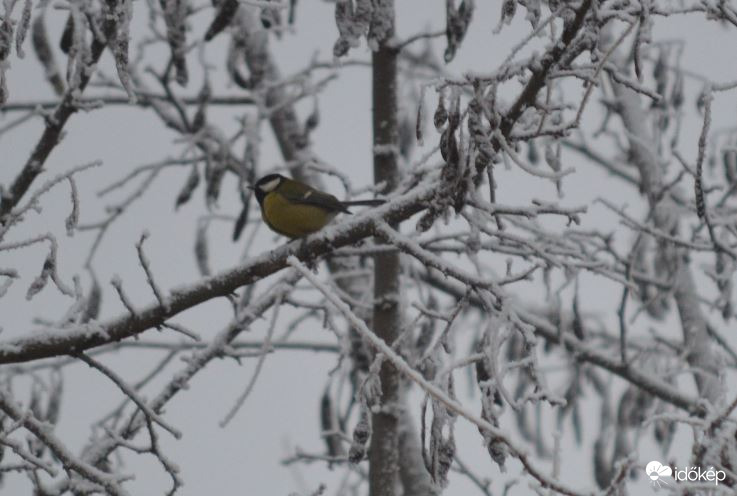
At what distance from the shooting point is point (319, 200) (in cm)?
474

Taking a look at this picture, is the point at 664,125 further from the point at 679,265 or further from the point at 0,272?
the point at 0,272

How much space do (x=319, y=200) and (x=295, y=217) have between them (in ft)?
0.50

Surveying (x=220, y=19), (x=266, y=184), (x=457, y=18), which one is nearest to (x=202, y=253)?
(x=266, y=184)

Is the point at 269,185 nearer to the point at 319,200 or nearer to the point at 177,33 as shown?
the point at 319,200

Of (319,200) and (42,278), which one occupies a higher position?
(42,278)

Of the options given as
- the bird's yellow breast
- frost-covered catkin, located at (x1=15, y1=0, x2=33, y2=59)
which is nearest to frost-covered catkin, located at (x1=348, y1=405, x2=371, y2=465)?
frost-covered catkin, located at (x1=15, y1=0, x2=33, y2=59)

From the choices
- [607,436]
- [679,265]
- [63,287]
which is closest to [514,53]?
[63,287]

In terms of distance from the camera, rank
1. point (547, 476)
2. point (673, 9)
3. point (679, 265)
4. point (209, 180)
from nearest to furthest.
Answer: point (547, 476)
point (673, 9)
point (209, 180)
point (679, 265)

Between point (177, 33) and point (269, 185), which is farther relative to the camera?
point (269, 185)

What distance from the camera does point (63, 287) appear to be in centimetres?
329

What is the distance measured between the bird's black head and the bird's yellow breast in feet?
1.50

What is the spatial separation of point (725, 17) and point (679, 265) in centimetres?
282

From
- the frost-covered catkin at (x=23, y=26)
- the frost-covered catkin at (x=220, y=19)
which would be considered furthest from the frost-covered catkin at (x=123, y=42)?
the frost-covered catkin at (x=220, y=19)

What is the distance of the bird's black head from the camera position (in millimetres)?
5422
